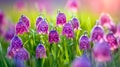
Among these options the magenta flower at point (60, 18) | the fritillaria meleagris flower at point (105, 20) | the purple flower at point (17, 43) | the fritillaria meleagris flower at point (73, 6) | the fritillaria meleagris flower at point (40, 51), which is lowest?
the fritillaria meleagris flower at point (40, 51)

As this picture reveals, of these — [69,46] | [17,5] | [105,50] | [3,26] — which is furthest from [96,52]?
[17,5]

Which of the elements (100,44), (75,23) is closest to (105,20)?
(75,23)

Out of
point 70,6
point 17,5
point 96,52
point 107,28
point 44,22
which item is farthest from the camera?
point 17,5

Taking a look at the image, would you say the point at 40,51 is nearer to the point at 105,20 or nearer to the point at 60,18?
the point at 60,18

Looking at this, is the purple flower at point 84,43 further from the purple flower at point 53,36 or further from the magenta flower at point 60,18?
the magenta flower at point 60,18

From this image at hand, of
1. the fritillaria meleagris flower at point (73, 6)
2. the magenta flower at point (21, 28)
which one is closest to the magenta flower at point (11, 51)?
the magenta flower at point (21, 28)

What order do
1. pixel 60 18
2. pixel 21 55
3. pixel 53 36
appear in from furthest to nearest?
pixel 60 18 < pixel 53 36 < pixel 21 55

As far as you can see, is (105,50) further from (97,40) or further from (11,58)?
→ (11,58)

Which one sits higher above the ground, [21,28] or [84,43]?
[21,28]

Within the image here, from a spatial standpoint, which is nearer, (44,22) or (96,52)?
(96,52)
